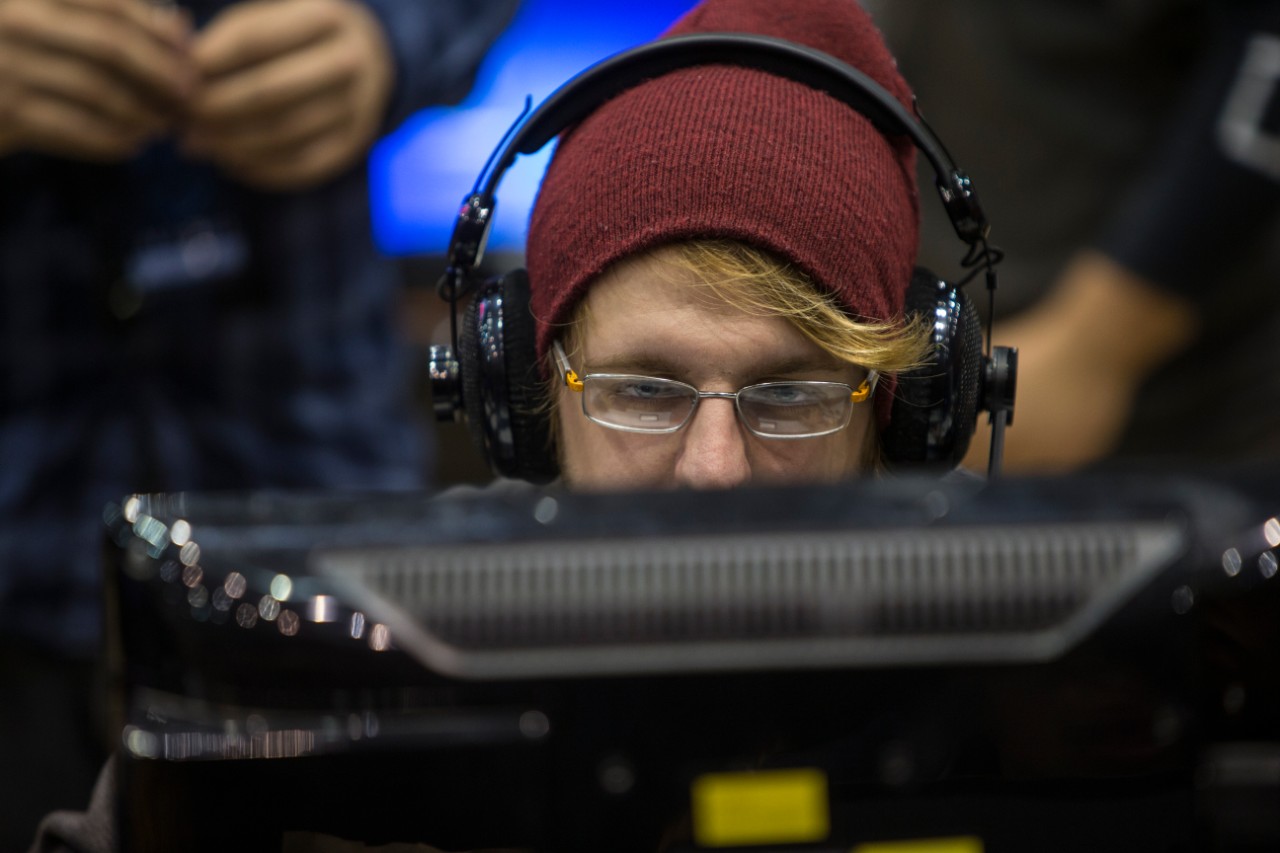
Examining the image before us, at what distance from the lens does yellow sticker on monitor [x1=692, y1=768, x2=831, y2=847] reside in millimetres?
538

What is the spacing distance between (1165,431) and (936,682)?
2125 millimetres

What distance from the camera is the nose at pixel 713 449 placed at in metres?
0.97

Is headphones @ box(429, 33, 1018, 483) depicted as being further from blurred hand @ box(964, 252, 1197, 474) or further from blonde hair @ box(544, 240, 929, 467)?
blurred hand @ box(964, 252, 1197, 474)

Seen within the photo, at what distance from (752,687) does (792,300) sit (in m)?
0.50

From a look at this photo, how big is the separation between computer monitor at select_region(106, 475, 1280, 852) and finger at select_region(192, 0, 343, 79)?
1078mm

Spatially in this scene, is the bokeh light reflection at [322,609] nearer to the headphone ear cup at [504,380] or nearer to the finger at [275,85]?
the headphone ear cup at [504,380]

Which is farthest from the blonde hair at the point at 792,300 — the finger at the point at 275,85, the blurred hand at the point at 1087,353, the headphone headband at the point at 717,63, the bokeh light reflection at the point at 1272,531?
the blurred hand at the point at 1087,353

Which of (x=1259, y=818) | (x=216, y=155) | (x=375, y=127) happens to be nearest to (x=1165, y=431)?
(x=375, y=127)

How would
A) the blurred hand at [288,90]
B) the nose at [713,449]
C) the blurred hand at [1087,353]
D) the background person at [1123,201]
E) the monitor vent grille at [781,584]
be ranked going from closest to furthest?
the monitor vent grille at [781,584] < the nose at [713,449] < the blurred hand at [288,90] < the background person at [1123,201] < the blurred hand at [1087,353]

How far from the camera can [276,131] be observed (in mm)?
1528

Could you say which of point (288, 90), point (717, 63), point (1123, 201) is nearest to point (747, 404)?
point (717, 63)

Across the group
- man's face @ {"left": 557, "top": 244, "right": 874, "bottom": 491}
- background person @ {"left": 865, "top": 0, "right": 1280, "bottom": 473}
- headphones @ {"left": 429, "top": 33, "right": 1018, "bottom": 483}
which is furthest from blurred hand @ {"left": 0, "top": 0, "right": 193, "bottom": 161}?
background person @ {"left": 865, "top": 0, "right": 1280, "bottom": 473}

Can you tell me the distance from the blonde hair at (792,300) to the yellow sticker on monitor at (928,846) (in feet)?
1.61

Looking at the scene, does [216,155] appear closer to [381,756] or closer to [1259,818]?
[381,756]
